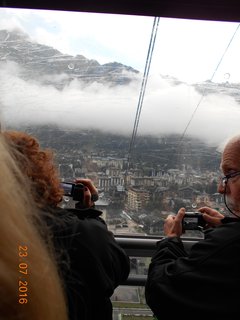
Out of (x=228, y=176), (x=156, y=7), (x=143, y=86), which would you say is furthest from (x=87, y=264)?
(x=156, y=7)

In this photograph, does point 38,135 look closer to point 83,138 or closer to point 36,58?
point 83,138

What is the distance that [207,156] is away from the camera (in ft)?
5.65

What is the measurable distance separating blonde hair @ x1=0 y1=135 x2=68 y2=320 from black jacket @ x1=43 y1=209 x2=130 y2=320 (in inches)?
12.5

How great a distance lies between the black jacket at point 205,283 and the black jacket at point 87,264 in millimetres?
182

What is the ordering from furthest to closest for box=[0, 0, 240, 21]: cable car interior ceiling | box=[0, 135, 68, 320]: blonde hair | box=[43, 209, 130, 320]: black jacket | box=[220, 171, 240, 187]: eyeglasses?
box=[0, 0, 240, 21]: cable car interior ceiling < box=[220, 171, 240, 187]: eyeglasses < box=[43, 209, 130, 320]: black jacket < box=[0, 135, 68, 320]: blonde hair

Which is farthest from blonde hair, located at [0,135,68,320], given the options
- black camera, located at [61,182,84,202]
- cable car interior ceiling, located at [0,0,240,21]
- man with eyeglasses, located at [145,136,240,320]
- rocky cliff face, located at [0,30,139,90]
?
cable car interior ceiling, located at [0,0,240,21]

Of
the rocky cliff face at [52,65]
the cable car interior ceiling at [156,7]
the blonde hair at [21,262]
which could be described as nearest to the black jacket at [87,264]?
the blonde hair at [21,262]

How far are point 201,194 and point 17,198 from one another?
1.35 m

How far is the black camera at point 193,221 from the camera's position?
1380 mm

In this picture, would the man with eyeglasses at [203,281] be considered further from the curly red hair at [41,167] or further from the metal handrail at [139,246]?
the curly red hair at [41,167]

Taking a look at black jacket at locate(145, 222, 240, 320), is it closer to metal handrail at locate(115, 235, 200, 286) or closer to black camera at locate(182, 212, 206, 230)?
black camera at locate(182, 212, 206, 230)

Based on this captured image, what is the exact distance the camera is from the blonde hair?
0.42 m

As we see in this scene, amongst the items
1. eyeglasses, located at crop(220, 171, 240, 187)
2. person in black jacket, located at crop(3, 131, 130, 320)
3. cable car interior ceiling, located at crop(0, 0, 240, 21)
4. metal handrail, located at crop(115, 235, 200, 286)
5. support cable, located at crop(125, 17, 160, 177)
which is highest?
cable car interior ceiling, located at crop(0, 0, 240, 21)

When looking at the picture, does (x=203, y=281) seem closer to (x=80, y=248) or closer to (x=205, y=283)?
(x=205, y=283)
